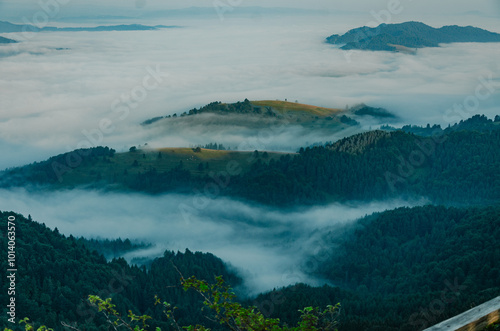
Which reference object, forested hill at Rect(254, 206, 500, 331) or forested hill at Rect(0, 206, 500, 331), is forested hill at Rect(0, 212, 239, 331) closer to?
forested hill at Rect(0, 206, 500, 331)

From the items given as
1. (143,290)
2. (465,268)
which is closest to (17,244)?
(143,290)

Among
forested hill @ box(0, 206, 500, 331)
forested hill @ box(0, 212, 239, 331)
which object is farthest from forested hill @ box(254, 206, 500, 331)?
forested hill @ box(0, 212, 239, 331)

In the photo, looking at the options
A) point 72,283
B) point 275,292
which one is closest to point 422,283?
point 275,292

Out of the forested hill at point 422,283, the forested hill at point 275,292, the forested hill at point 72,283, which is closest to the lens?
the forested hill at point 72,283

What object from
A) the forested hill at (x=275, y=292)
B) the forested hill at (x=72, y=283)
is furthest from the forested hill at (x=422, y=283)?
the forested hill at (x=72, y=283)

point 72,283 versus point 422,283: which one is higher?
point 72,283

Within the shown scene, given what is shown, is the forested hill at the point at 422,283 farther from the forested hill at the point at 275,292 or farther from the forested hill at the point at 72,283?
the forested hill at the point at 72,283

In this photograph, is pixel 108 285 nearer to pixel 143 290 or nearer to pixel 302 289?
pixel 143 290

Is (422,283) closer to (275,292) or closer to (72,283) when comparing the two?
(275,292)

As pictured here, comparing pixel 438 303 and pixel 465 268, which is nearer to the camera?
pixel 438 303
